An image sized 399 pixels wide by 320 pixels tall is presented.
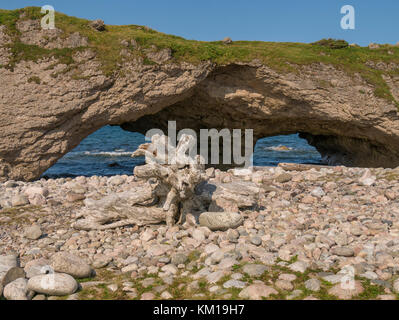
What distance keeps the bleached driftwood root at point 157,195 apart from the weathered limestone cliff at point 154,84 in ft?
20.9

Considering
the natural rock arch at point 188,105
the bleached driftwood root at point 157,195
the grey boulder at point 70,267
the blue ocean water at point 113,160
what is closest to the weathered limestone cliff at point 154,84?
the natural rock arch at point 188,105

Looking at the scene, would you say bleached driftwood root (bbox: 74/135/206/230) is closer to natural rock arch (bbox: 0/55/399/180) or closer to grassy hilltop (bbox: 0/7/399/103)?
natural rock arch (bbox: 0/55/399/180)

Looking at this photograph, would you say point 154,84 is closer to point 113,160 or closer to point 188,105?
point 188,105

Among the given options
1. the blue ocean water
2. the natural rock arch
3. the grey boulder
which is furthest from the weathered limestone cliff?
the grey boulder

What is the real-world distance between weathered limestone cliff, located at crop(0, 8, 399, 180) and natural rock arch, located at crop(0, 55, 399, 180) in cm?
4

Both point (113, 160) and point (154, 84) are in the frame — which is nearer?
point (154, 84)

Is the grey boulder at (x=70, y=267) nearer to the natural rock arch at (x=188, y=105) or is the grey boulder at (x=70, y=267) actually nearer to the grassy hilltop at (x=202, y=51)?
the natural rock arch at (x=188, y=105)

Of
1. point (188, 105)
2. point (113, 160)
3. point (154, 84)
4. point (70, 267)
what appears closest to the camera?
point (70, 267)

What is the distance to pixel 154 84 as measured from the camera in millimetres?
14289

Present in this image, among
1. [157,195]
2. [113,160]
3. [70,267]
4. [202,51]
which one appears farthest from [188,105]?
[113,160]

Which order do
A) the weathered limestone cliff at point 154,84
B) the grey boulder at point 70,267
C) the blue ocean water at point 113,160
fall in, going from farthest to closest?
the blue ocean water at point 113,160
the weathered limestone cliff at point 154,84
the grey boulder at point 70,267

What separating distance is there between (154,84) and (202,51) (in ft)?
8.74

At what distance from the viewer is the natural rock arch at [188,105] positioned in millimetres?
13086
